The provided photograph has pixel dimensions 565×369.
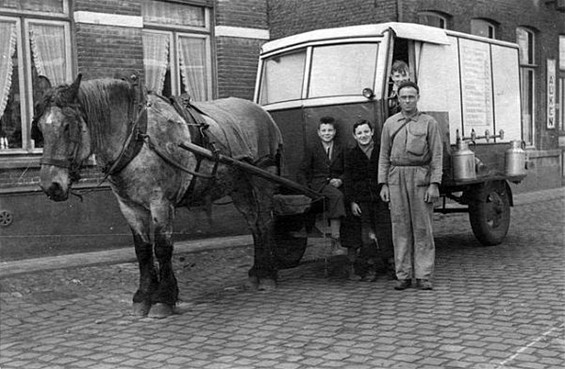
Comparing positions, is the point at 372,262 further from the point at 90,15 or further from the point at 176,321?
the point at 90,15

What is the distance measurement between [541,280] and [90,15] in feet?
22.5

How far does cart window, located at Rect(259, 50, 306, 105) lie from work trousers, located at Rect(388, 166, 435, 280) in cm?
188

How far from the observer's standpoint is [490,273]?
7.44 m

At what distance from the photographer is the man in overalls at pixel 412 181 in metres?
6.76

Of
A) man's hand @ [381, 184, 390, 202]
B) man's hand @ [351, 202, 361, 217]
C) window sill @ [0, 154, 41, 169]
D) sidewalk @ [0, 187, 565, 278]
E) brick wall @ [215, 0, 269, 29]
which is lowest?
sidewalk @ [0, 187, 565, 278]

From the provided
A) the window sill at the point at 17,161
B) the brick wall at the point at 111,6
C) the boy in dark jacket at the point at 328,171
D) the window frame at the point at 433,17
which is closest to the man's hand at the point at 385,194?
the boy in dark jacket at the point at 328,171

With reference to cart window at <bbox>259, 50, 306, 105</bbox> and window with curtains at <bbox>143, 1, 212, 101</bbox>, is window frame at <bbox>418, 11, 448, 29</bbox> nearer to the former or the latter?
window with curtains at <bbox>143, 1, 212, 101</bbox>

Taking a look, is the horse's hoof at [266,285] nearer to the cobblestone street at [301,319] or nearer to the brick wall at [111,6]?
the cobblestone street at [301,319]

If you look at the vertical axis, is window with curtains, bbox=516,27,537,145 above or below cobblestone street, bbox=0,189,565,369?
above

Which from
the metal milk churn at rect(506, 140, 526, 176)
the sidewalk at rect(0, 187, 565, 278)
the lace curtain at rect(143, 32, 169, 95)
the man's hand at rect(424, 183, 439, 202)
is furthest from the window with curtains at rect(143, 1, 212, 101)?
the man's hand at rect(424, 183, 439, 202)

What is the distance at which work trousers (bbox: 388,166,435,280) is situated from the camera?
6.78 meters

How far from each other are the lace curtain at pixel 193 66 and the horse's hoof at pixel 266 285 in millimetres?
5020

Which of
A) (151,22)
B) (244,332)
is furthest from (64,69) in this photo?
(244,332)

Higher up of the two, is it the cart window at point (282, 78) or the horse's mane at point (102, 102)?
the cart window at point (282, 78)
